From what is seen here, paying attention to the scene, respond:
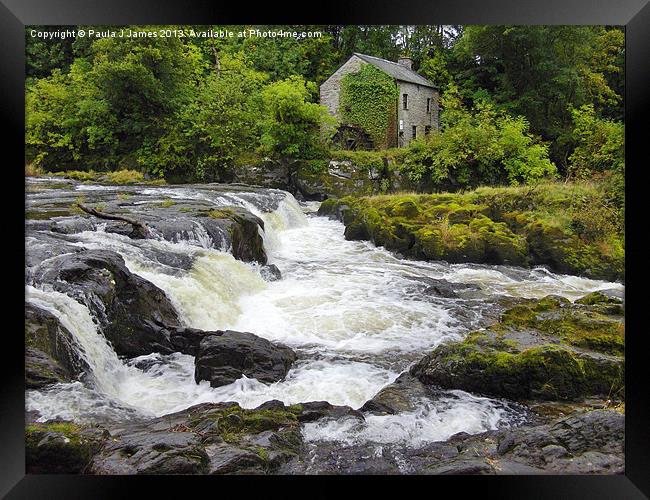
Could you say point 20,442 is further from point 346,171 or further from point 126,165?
point 346,171

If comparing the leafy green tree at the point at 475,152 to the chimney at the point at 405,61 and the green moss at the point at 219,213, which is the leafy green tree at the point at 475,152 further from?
the green moss at the point at 219,213

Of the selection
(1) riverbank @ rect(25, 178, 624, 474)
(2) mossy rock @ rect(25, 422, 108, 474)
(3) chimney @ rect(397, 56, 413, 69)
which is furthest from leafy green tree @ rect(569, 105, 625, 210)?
(2) mossy rock @ rect(25, 422, 108, 474)

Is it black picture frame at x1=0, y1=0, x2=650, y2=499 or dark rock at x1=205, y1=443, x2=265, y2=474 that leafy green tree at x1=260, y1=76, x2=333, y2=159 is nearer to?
black picture frame at x1=0, y1=0, x2=650, y2=499

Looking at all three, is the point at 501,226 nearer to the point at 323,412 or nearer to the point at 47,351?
the point at 323,412

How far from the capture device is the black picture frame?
11.3 feet

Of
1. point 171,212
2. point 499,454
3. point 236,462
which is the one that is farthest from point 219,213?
point 499,454

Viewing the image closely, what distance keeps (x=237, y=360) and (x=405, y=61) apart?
2714mm

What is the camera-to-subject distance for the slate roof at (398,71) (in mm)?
4598

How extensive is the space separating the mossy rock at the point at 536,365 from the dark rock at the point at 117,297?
2035 mm

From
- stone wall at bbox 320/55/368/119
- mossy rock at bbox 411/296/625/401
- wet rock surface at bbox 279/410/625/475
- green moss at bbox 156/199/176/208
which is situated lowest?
wet rock surface at bbox 279/410/625/475

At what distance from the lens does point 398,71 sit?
4.78 metres

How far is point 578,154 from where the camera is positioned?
4.36 metres

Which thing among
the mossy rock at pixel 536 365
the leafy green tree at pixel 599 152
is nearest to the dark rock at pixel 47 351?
the mossy rock at pixel 536 365

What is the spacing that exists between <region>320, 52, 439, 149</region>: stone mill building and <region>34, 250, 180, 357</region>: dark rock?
89.6 inches
